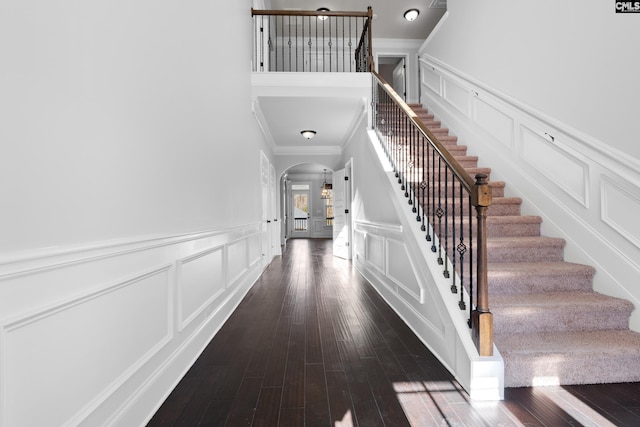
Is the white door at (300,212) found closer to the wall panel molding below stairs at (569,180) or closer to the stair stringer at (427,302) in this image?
the stair stringer at (427,302)

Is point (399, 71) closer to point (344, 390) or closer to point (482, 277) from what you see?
point (482, 277)

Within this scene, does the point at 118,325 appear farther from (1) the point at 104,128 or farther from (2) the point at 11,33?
(2) the point at 11,33

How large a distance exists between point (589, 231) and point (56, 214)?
3.39m

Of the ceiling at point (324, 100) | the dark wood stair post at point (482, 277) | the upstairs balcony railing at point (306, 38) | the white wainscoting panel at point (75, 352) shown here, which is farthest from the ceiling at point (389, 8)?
→ the white wainscoting panel at point (75, 352)

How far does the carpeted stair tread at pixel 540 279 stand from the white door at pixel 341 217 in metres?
4.42

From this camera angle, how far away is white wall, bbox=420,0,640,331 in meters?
2.29

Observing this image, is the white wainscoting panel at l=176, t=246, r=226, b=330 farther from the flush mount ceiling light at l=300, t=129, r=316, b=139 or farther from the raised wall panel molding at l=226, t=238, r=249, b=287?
the flush mount ceiling light at l=300, t=129, r=316, b=139

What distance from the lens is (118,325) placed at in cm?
140

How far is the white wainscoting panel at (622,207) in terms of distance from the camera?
2.21 m

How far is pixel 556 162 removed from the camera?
2.89 m

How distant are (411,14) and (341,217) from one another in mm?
4503

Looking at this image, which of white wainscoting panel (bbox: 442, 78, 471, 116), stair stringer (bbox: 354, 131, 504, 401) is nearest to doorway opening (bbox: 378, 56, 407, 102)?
white wainscoting panel (bbox: 442, 78, 471, 116)

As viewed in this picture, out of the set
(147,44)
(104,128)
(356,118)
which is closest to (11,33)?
(104,128)

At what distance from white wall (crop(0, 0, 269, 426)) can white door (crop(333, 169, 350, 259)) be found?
4.63 m
